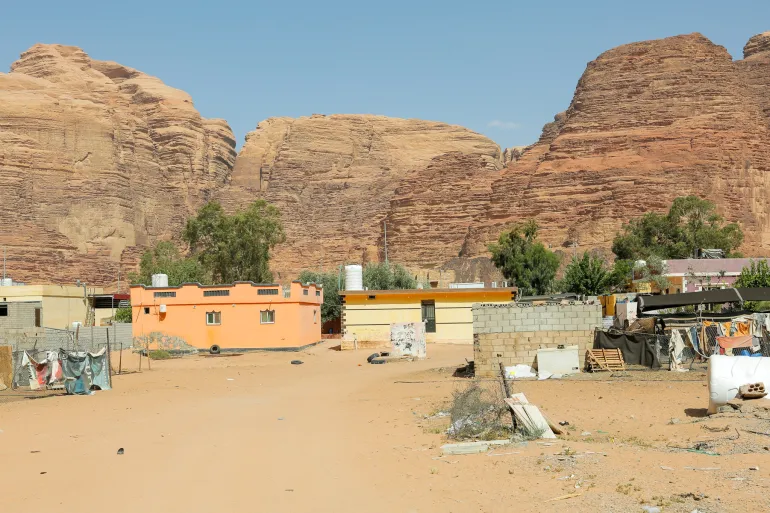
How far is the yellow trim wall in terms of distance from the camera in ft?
133

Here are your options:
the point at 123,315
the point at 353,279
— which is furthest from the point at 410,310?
the point at 123,315

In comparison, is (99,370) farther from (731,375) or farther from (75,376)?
(731,375)

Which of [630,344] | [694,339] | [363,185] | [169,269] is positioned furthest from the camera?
[363,185]

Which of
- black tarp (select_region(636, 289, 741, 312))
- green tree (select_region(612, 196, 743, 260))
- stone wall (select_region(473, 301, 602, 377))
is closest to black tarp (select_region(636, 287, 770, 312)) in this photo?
black tarp (select_region(636, 289, 741, 312))

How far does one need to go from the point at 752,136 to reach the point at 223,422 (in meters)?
94.7

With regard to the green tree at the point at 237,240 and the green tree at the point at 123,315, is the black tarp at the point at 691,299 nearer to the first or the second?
the green tree at the point at 123,315

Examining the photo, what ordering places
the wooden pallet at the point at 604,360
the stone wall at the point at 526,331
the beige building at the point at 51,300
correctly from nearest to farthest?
the wooden pallet at the point at 604,360
the stone wall at the point at 526,331
the beige building at the point at 51,300

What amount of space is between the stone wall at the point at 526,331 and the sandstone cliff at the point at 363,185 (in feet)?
277

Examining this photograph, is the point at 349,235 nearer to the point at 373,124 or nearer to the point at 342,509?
the point at 373,124

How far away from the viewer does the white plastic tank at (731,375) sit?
48.5 ft

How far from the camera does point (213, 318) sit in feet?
130

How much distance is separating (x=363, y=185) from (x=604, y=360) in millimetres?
120364

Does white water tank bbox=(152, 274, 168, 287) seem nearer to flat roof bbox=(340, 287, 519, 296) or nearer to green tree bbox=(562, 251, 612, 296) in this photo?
flat roof bbox=(340, 287, 519, 296)

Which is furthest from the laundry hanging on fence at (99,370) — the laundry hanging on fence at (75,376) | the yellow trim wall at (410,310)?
the yellow trim wall at (410,310)
